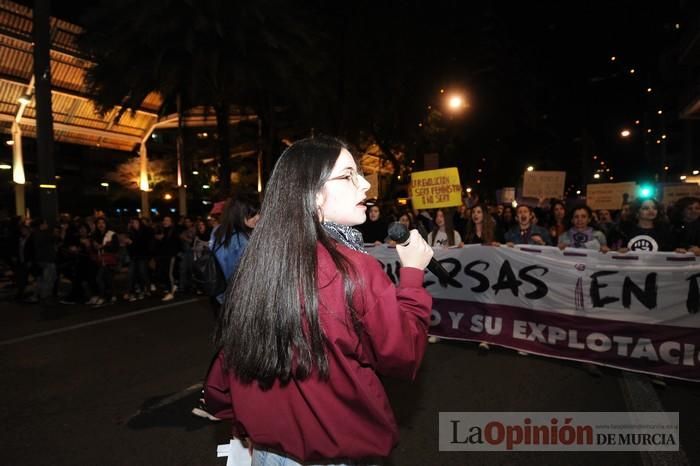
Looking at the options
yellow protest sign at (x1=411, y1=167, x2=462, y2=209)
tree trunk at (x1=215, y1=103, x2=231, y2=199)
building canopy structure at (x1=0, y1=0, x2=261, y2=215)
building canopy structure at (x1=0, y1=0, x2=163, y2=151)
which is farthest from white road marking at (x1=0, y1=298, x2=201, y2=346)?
building canopy structure at (x1=0, y1=0, x2=163, y2=151)

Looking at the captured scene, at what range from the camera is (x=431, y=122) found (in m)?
24.2

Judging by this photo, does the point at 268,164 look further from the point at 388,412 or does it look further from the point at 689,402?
the point at 388,412

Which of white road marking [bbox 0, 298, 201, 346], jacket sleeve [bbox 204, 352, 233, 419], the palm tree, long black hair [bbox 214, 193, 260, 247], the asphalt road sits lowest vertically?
white road marking [bbox 0, 298, 201, 346]

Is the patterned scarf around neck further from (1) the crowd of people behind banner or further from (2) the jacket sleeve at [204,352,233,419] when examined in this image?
(1) the crowd of people behind banner

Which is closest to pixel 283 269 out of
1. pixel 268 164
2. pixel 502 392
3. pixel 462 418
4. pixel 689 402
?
pixel 462 418

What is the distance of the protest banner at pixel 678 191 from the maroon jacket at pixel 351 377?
1445 centimetres

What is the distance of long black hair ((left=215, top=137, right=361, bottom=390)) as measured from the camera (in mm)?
1329

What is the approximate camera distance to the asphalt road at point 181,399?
11.6 ft

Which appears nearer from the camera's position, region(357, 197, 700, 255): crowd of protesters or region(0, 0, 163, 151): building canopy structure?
region(357, 197, 700, 255): crowd of protesters

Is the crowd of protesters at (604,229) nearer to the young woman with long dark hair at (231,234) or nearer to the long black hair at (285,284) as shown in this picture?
the young woman with long dark hair at (231,234)

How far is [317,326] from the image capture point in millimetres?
1313

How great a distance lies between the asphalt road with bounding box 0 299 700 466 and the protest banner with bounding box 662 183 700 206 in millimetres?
10384

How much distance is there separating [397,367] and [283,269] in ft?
1.39

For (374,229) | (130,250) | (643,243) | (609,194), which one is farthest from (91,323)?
(609,194)
